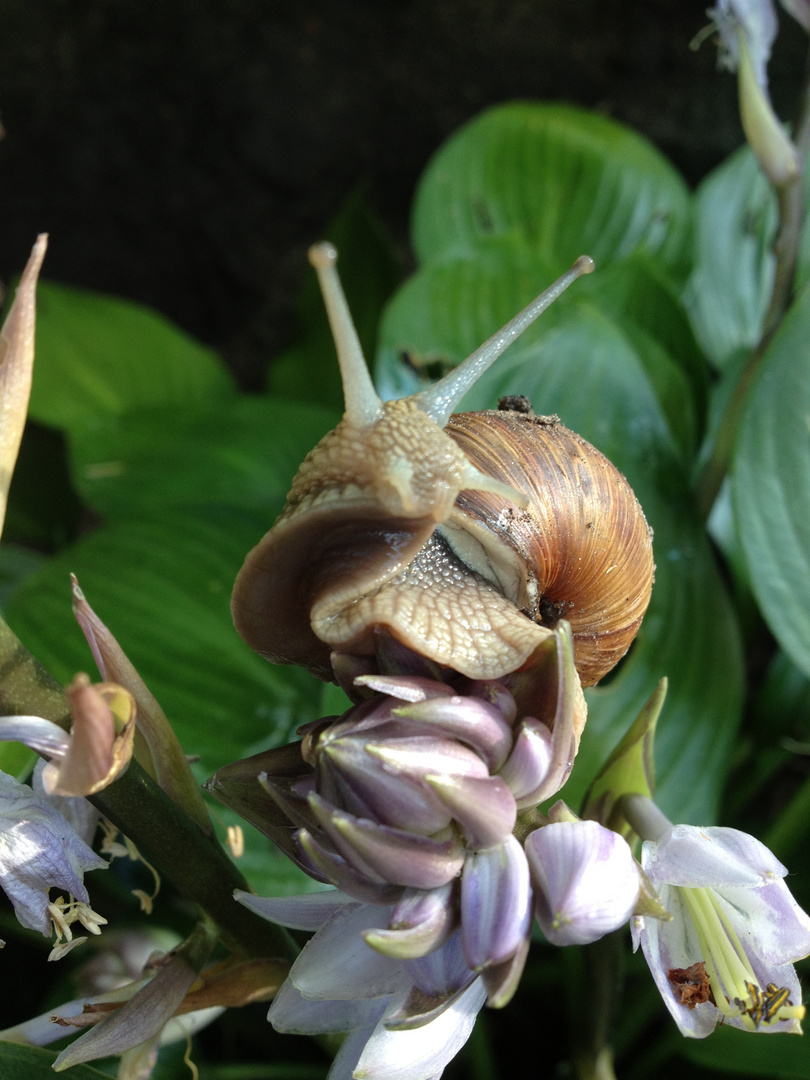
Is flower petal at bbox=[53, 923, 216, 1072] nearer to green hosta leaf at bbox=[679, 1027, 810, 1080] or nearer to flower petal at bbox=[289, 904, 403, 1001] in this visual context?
flower petal at bbox=[289, 904, 403, 1001]

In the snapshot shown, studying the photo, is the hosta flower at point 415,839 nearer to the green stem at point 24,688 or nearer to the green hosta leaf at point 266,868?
the green stem at point 24,688

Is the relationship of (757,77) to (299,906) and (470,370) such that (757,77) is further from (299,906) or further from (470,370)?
(299,906)

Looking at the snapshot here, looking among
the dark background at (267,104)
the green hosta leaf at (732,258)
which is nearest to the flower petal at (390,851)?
the green hosta leaf at (732,258)

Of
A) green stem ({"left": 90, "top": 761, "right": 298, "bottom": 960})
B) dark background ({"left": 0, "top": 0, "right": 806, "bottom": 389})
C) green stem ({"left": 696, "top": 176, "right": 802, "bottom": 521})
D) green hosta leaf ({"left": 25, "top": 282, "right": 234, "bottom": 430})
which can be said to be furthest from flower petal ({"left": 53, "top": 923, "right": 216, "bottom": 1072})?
dark background ({"left": 0, "top": 0, "right": 806, "bottom": 389})

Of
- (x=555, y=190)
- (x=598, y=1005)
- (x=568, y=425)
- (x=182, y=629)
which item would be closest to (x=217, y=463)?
(x=182, y=629)

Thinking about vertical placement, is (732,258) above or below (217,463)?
above

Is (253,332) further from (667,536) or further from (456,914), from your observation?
(456,914)
